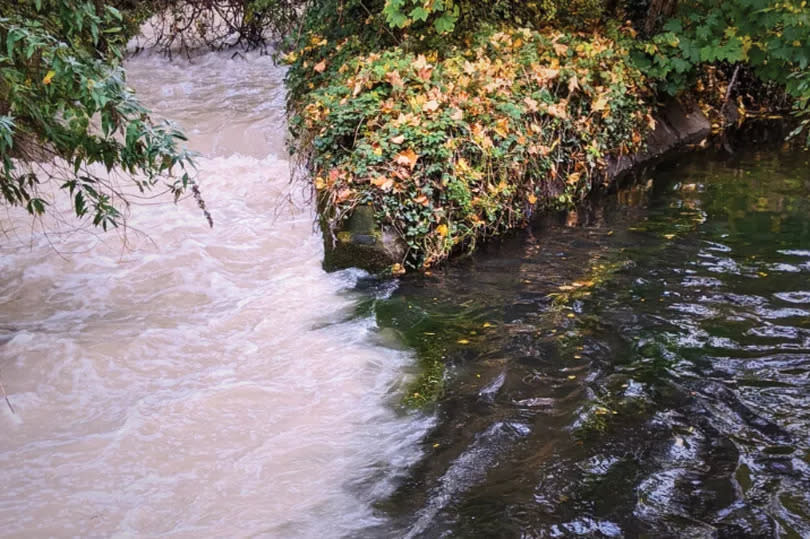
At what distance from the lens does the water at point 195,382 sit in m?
3.95

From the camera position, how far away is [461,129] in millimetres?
7324

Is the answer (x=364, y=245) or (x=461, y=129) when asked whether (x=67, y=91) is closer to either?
(x=364, y=245)

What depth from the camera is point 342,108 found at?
7.44m

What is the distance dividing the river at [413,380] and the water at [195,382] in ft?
0.06

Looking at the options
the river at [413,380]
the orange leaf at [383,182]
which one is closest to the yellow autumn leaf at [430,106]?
the orange leaf at [383,182]

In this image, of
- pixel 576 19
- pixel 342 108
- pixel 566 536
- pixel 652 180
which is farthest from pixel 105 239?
pixel 576 19

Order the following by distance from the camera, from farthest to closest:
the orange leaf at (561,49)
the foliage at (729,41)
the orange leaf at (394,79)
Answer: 1. the orange leaf at (561,49)
2. the foliage at (729,41)
3. the orange leaf at (394,79)

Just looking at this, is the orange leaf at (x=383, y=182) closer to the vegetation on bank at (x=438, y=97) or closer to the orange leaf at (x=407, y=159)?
the vegetation on bank at (x=438, y=97)

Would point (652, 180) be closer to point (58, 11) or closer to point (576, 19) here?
point (576, 19)

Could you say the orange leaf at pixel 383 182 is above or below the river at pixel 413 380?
above

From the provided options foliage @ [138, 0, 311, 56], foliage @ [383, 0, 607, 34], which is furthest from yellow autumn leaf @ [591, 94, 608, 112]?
foliage @ [138, 0, 311, 56]

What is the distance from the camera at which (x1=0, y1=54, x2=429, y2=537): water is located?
12.9 ft

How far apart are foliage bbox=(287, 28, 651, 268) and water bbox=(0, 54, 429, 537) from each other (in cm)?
81

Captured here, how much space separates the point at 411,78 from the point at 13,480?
5283 mm
